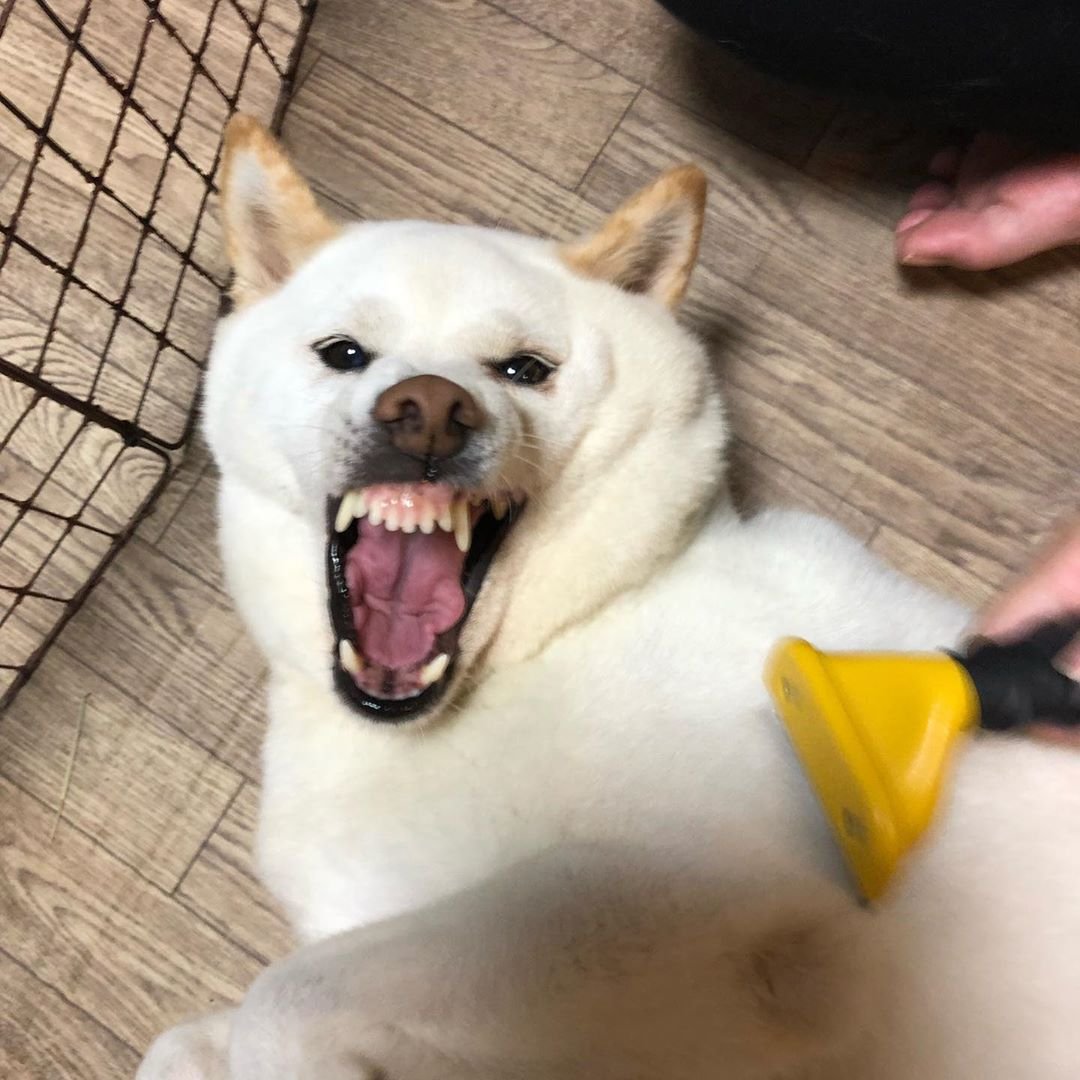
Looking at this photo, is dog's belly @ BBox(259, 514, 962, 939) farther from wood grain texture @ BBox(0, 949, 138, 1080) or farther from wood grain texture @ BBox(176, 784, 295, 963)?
wood grain texture @ BBox(0, 949, 138, 1080)

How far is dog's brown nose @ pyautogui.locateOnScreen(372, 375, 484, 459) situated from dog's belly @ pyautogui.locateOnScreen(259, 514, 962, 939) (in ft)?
1.26

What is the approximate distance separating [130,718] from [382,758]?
905mm

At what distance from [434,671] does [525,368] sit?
499 mm

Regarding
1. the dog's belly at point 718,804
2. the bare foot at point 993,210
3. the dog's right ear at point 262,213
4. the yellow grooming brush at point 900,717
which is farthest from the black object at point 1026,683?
the dog's right ear at point 262,213

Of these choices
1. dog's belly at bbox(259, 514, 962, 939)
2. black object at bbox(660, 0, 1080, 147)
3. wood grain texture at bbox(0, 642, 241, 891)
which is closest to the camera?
dog's belly at bbox(259, 514, 962, 939)

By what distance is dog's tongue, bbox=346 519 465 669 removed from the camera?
1.51 metres

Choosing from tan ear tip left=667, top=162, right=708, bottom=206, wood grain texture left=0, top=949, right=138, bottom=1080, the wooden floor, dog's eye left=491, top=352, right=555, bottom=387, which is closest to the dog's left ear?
tan ear tip left=667, top=162, right=708, bottom=206

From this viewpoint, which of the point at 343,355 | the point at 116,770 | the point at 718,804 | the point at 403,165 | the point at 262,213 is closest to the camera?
the point at 718,804

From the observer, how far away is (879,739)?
1.18 meters

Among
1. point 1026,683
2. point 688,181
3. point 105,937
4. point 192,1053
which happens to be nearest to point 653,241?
point 688,181

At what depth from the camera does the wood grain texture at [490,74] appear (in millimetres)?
2252

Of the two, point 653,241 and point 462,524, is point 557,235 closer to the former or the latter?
point 653,241

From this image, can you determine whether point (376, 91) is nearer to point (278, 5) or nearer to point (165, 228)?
point (278, 5)

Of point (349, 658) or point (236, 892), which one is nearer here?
point (349, 658)
